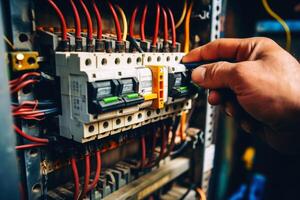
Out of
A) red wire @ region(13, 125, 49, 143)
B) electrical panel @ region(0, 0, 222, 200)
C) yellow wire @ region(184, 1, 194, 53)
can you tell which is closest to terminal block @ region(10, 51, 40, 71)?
electrical panel @ region(0, 0, 222, 200)

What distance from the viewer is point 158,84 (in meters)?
0.69

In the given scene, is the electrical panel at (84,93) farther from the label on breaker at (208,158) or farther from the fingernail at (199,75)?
the label on breaker at (208,158)

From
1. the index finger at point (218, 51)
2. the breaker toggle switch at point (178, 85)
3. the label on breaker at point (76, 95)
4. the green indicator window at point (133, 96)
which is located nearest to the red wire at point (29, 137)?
the label on breaker at point (76, 95)

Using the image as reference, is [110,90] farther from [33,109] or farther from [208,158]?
[208,158]

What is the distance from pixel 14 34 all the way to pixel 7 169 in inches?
12.6

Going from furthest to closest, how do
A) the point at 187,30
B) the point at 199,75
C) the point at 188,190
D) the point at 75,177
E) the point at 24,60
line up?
the point at 188,190
the point at 187,30
the point at 199,75
the point at 75,177
the point at 24,60

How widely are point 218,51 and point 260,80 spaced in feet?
0.64

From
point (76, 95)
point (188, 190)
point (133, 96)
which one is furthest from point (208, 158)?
point (76, 95)

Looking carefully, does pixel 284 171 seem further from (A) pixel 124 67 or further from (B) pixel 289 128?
(A) pixel 124 67

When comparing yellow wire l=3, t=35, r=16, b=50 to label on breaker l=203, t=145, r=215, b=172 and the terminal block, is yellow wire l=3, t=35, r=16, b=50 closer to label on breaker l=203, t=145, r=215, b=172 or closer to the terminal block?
the terminal block

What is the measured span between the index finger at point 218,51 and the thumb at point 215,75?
7 cm

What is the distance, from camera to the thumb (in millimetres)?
705

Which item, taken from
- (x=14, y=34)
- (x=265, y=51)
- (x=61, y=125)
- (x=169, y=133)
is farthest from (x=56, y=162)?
(x=265, y=51)

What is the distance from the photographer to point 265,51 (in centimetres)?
73
